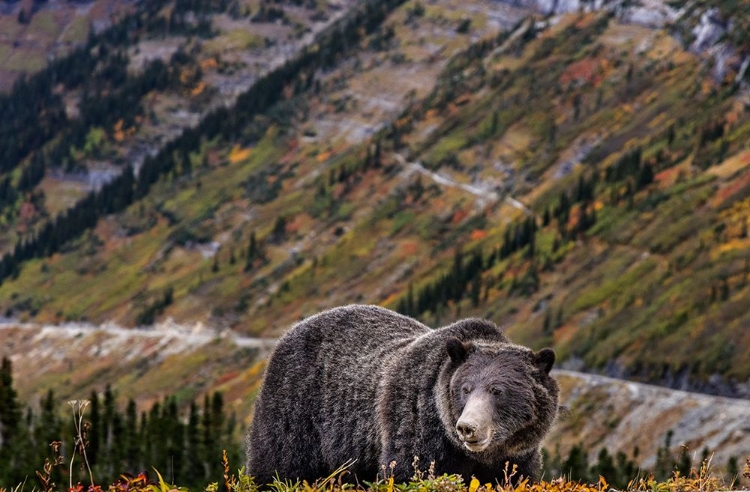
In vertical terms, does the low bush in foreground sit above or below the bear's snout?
above

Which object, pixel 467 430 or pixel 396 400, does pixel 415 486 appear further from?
pixel 396 400

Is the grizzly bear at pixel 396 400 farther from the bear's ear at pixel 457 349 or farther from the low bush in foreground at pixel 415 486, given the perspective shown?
the low bush in foreground at pixel 415 486

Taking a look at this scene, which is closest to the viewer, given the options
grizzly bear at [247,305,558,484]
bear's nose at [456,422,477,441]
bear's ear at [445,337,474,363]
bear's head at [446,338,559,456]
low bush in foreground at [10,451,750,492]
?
low bush in foreground at [10,451,750,492]

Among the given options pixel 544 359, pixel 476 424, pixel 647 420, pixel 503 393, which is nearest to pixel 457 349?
pixel 503 393

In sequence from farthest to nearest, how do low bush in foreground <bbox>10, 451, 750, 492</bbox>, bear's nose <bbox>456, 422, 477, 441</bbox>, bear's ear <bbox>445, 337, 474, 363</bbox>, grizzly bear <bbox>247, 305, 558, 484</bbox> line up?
bear's ear <bbox>445, 337, 474, 363</bbox> < grizzly bear <bbox>247, 305, 558, 484</bbox> < bear's nose <bbox>456, 422, 477, 441</bbox> < low bush in foreground <bbox>10, 451, 750, 492</bbox>

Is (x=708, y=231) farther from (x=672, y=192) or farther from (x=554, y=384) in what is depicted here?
(x=554, y=384)

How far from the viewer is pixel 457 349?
13.9 meters

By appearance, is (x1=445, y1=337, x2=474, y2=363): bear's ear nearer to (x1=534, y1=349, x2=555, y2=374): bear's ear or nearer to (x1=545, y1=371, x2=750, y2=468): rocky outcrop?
(x1=534, y1=349, x2=555, y2=374): bear's ear

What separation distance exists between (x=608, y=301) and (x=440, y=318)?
1636 inches

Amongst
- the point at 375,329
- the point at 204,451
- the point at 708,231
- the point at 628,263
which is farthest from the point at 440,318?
the point at 375,329

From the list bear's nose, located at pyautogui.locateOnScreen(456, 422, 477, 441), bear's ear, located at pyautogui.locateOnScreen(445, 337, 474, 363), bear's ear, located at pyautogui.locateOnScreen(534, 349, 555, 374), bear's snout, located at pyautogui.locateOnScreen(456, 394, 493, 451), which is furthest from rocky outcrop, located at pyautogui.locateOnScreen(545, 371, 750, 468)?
bear's nose, located at pyautogui.locateOnScreen(456, 422, 477, 441)

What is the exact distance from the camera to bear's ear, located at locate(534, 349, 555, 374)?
45.6ft

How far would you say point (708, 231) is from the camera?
156 meters

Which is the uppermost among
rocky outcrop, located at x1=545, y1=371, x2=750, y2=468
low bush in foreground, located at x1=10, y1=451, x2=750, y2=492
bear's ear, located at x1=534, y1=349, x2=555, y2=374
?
low bush in foreground, located at x1=10, y1=451, x2=750, y2=492
